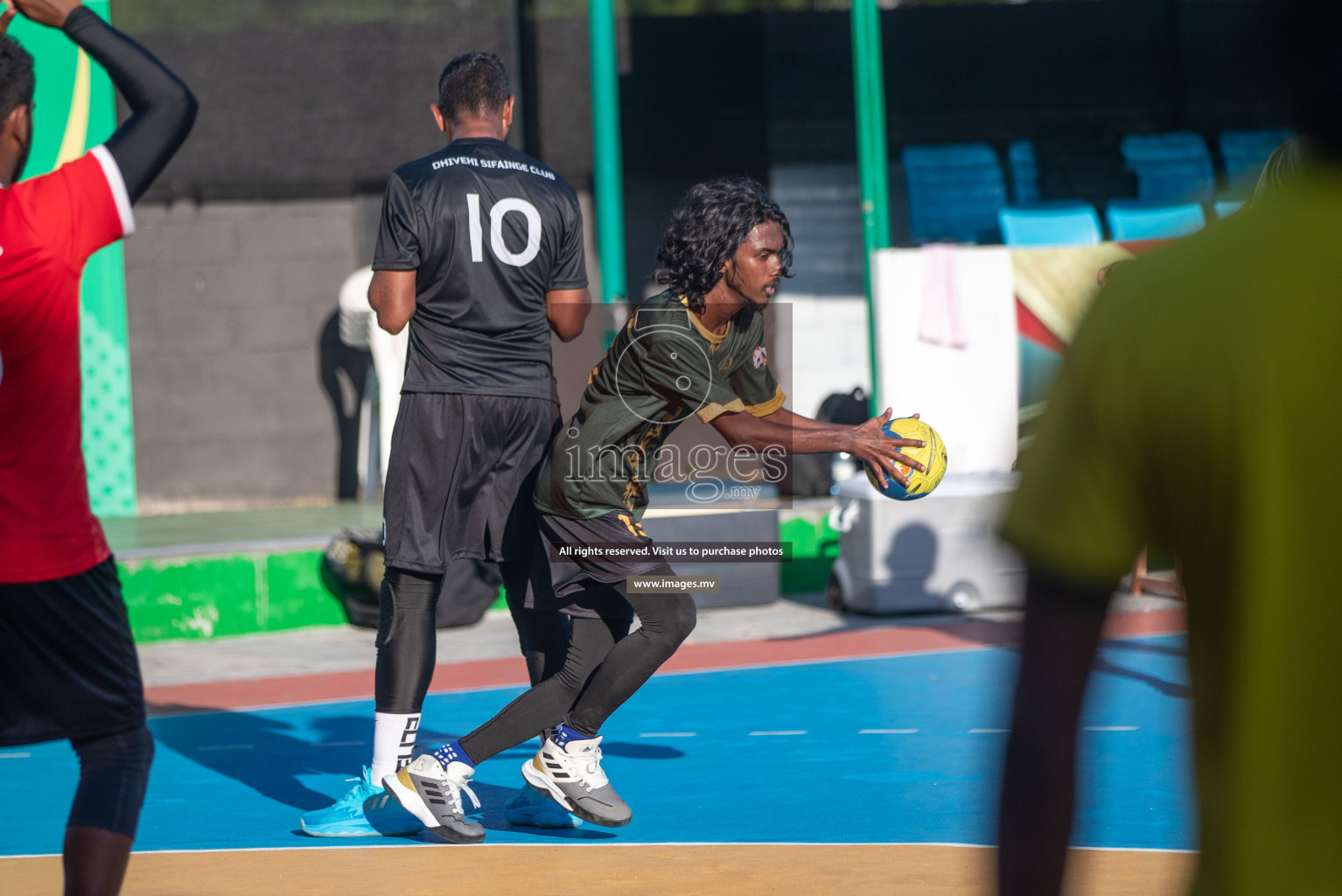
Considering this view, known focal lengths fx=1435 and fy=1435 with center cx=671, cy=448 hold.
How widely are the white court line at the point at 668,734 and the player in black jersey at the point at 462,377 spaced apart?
1.22 metres

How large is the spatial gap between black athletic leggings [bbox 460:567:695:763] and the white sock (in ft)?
0.52

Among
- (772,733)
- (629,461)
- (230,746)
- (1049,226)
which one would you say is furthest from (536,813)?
(1049,226)

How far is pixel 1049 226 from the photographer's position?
11.7m

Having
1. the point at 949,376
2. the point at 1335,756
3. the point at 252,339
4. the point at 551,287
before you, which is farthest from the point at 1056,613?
the point at 252,339

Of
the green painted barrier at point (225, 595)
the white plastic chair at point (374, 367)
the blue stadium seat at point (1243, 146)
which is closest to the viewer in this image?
the green painted barrier at point (225, 595)

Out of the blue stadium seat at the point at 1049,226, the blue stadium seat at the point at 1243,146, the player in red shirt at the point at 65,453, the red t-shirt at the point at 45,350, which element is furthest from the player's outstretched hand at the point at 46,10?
the blue stadium seat at the point at 1243,146

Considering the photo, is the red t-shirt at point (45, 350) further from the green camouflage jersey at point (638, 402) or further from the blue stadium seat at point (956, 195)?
the blue stadium seat at point (956, 195)

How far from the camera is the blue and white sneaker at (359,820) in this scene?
4262 mm

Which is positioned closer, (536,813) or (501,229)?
(501,229)

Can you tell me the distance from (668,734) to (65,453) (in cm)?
329

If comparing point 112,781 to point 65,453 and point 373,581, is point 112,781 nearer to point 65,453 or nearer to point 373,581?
point 65,453

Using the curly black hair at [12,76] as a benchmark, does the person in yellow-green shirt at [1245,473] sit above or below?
below

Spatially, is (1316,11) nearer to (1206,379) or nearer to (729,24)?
(1206,379)

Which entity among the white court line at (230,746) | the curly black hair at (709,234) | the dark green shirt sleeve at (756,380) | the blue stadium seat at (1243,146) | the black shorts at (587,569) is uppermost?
the blue stadium seat at (1243,146)
